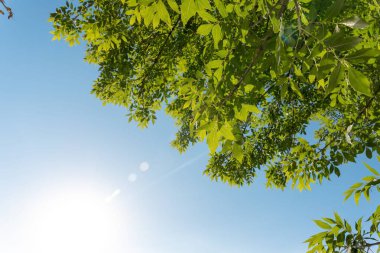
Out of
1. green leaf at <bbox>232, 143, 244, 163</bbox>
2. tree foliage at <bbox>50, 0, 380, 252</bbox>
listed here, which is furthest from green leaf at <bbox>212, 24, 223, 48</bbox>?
green leaf at <bbox>232, 143, 244, 163</bbox>

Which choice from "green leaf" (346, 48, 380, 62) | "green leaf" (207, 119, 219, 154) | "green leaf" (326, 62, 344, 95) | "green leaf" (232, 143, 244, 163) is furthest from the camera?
"green leaf" (232, 143, 244, 163)

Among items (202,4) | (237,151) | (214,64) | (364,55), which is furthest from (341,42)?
(214,64)

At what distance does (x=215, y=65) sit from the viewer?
8.75 ft

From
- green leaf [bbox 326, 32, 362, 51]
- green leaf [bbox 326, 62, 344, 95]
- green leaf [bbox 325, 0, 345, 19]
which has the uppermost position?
green leaf [bbox 325, 0, 345, 19]

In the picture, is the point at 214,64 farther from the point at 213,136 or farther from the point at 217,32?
the point at 213,136

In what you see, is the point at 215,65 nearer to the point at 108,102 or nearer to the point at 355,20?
the point at 355,20

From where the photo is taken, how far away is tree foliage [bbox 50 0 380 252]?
5.72 ft

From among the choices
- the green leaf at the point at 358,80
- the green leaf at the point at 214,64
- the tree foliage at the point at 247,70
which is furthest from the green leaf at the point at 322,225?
the green leaf at the point at 358,80

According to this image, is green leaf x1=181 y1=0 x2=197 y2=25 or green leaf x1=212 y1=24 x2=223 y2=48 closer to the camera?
green leaf x1=181 y1=0 x2=197 y2=25

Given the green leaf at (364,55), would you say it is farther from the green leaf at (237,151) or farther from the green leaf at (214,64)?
the green leaf at (214,64)

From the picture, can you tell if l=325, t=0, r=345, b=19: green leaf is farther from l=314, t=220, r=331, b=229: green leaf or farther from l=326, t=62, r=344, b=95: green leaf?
l=314, t=220, r=331, b=229: green leaf

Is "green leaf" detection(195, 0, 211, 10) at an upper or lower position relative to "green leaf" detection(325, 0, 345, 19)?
upper

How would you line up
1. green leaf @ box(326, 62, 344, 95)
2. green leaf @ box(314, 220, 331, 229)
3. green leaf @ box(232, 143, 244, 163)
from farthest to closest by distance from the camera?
green leaf @ box(314, 220, 331, 229) < green leaf @ box(232, 143, 244, 163) < green leaf @ box(326, 62, 344, 95)

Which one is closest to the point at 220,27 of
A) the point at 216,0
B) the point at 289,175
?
the point at 216,0
